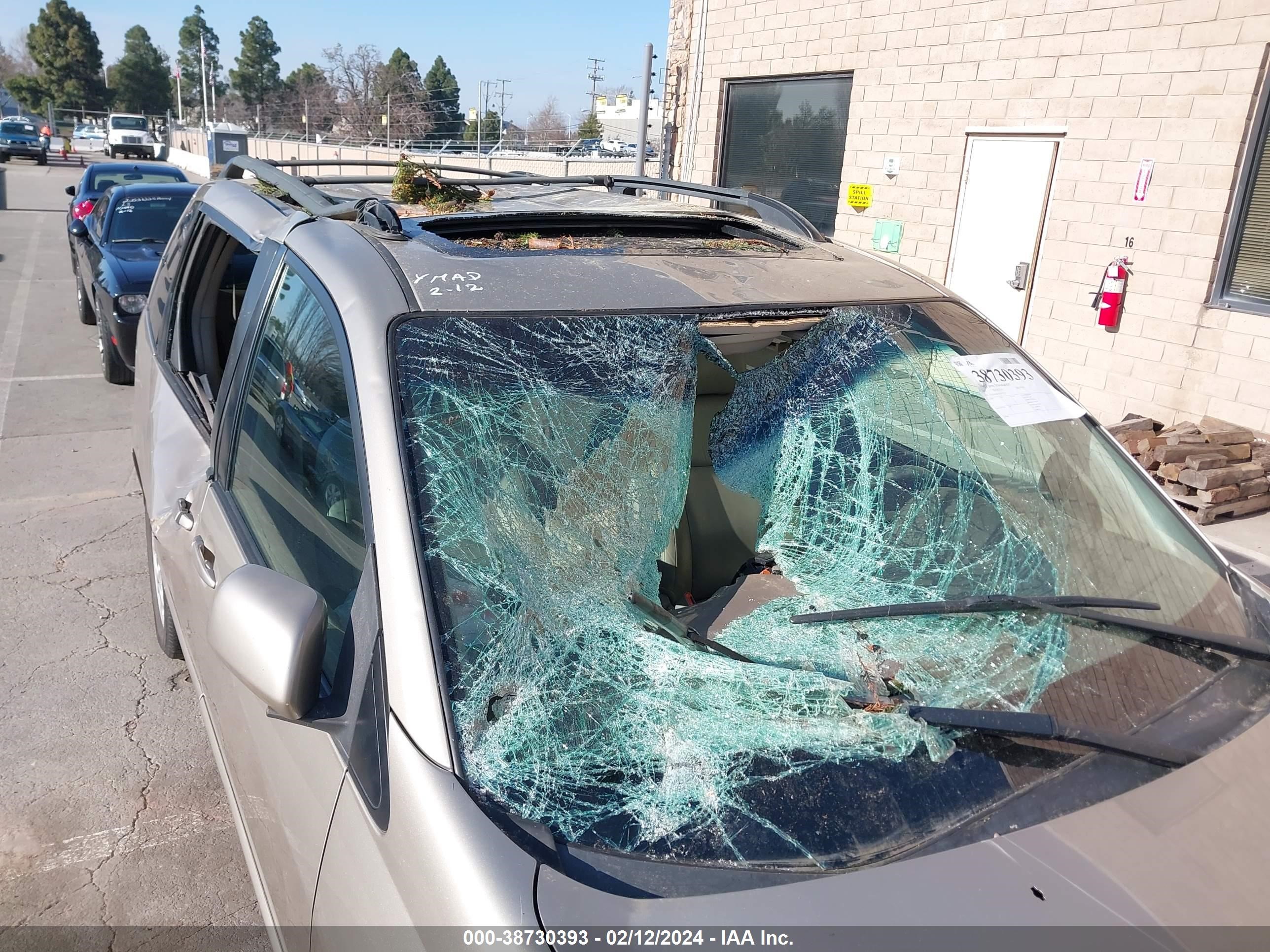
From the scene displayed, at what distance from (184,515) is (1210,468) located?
536 centimetres

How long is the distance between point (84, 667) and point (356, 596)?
8.73 feet

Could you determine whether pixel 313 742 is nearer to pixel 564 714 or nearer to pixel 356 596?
pixel 356 596

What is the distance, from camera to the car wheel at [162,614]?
3.18 m

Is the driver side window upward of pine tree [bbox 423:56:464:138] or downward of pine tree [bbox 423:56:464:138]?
downward

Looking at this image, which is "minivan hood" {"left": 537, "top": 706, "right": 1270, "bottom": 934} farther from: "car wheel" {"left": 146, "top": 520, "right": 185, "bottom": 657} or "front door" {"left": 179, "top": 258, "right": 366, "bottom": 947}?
"car wheel" {"left": 146, "top": 520, "right": 185, "bottom": 657}

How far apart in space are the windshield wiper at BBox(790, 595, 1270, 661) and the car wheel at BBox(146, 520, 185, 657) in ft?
8.01

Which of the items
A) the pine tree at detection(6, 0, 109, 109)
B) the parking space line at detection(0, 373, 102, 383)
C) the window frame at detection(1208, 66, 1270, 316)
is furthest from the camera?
the pine tree at detection(6, 0, 109, 109)

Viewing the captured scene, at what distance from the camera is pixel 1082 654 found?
1627 millimetres

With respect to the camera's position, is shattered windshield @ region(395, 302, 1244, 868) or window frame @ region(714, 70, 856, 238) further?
window frame @ region(714, 70, 856, 238)

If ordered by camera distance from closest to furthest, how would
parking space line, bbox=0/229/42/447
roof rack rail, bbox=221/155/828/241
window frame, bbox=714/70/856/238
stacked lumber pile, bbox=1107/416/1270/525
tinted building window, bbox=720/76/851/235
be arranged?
roof rack rail, bbox=221/155/828/241, stacked lumber pile, bbox=1107/416/1270/525, parking space line, bbox=0/229/42/447, window frame, bbox=714/70/856/238, tinted building window, bbox=720/76/851/235

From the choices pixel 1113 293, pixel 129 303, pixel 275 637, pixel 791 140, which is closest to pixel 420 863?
pixel 275 637

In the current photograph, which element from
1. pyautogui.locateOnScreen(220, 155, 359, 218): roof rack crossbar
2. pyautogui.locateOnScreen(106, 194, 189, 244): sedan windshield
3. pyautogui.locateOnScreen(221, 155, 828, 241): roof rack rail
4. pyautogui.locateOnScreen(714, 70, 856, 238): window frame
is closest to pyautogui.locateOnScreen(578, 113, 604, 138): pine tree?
pyautogui.locateOnScreen(714, 70, 856, 238): window frame

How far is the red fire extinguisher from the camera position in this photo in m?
6.30

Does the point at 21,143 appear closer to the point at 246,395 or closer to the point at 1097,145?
the point at 1097,145
